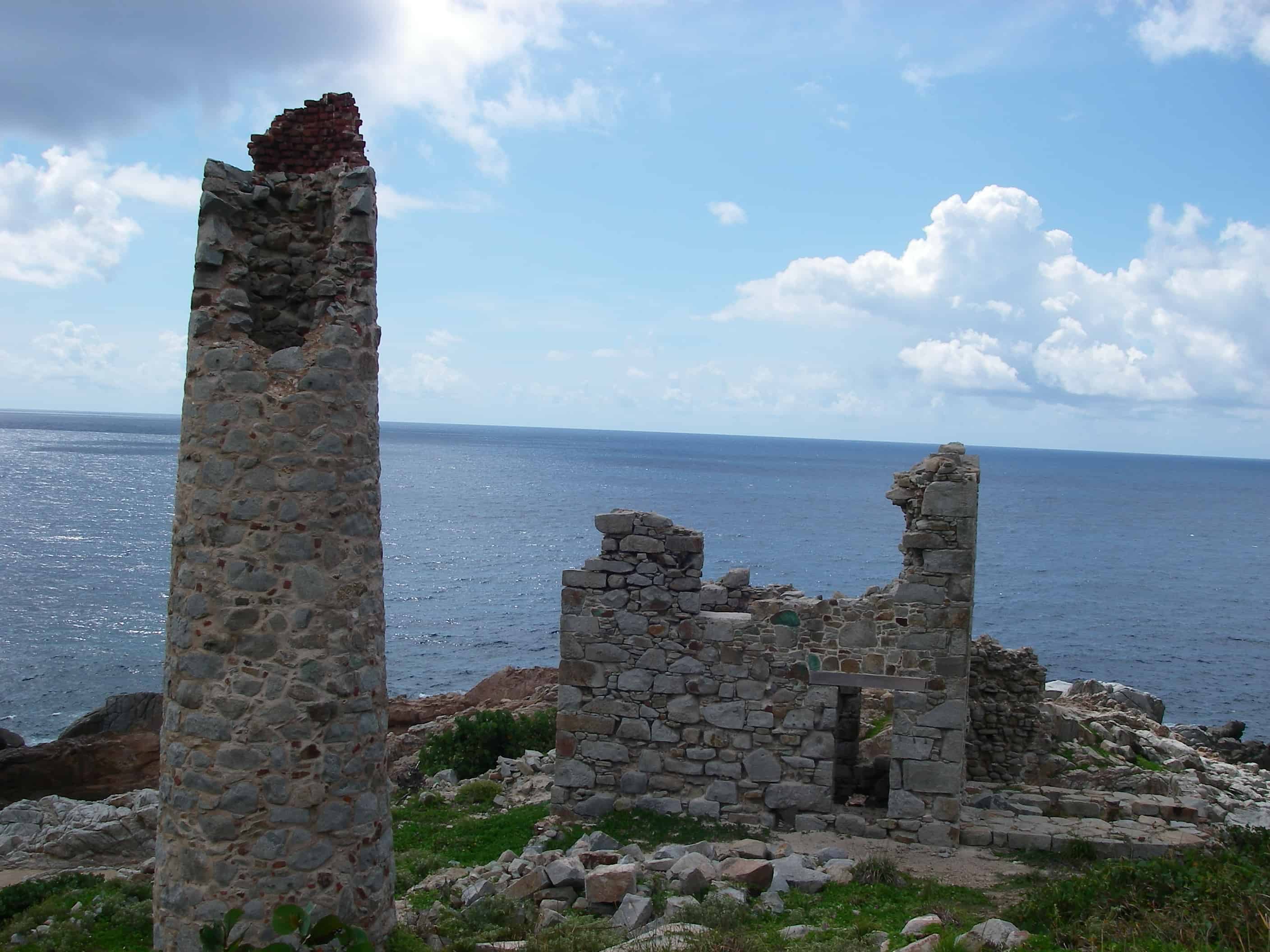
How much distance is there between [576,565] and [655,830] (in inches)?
2111

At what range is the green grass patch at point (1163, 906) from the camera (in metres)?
8.09

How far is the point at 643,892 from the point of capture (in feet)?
34.8

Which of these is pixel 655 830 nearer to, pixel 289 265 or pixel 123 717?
pixel 289 265

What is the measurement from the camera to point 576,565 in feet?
221

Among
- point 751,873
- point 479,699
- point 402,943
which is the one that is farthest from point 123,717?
point 402,943

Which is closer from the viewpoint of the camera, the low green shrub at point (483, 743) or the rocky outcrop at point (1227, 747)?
the low green shrub at point (483, 743)

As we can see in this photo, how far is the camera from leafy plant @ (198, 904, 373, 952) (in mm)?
6379

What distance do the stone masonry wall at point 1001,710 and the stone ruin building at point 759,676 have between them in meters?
2.70

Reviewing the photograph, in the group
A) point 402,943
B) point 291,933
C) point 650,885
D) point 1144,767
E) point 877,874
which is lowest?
point 1144,767

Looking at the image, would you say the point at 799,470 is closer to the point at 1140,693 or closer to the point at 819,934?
the point at 1140,693

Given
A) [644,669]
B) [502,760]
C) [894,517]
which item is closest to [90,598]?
[502,760]

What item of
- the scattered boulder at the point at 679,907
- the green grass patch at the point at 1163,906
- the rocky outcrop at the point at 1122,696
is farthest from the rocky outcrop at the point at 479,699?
the green grass patch at the point at 1163,906

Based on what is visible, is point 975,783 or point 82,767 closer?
point 975,783

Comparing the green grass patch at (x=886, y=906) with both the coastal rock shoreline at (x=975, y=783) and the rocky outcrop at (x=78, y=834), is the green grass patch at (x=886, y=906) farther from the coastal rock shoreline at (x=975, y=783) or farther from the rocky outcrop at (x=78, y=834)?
the rocky outcrop at (x=78, y=834)
